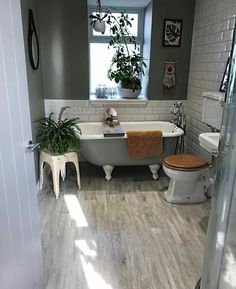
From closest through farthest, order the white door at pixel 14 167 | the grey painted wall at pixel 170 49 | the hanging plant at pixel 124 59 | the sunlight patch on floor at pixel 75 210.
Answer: the white door at pixel 14 167 < the sunlight patch on floor at pixel 75 210 < the grey painted wall at pixel 170 49 < the hanging plant at pixel 124 59

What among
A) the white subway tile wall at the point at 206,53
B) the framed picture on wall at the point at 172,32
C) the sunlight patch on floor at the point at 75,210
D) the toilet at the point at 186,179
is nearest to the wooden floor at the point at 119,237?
the sunlight patch on floor at the point at 75,210

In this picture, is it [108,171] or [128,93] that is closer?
[108,171]

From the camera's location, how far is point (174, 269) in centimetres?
190

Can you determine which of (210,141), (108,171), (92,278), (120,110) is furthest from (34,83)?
(92,278)

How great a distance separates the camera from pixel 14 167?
122 cm

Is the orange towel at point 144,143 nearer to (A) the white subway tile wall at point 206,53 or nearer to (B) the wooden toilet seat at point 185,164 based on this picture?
(B) the wooden toilet seat at point 185,164

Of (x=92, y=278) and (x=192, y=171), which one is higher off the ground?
(x=192, y=171)

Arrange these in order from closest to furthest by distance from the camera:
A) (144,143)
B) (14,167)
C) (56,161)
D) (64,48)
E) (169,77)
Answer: (14,167) < (56,161) < (144,143) < (64,48) < (169,77)

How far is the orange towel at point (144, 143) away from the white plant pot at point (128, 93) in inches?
35.0

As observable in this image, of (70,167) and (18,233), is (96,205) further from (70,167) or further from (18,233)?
(18,233)

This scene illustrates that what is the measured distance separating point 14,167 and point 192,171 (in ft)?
6.29

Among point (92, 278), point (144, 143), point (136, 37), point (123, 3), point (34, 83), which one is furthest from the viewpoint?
point (136, 37)

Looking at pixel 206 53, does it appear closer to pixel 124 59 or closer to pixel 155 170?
pixel 124 59

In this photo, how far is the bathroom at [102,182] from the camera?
1.13 meters
